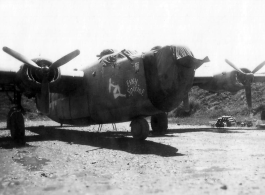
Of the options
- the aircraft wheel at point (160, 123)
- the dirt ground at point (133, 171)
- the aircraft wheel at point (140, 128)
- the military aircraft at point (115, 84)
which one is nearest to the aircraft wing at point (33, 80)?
the military aircraft at point (115, 84)

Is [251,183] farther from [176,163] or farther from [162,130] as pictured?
[162,130]

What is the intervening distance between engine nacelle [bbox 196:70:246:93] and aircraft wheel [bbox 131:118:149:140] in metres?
9.29

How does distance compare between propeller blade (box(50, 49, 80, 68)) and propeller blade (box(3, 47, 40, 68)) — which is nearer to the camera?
propeller blade (box(3, 47, 40, 68))

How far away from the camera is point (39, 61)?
13805 millimetres

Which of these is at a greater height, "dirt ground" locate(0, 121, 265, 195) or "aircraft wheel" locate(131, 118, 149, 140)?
"aircraft wheel" locate(131, 118, 149, 140)

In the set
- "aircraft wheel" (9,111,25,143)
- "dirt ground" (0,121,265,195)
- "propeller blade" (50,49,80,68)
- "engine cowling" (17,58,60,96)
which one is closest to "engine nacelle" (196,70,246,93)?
"dirt ground" (0,121,265,195)

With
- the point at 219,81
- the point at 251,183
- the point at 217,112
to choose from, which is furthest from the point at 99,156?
the point at 217,112

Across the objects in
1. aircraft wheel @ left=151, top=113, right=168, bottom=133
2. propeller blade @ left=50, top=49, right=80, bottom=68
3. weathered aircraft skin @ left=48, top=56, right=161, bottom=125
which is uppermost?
propeller blade @ left=50, top=49, right=80, bottom=68

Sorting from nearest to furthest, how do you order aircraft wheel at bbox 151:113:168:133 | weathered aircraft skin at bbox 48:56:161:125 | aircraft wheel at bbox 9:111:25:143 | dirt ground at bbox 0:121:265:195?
dirt ground at bbox 0:121:265:195
weathered aircraft skin at bbox 48:56:161:125
aircraft wheel at bbox 9:111:25:143
aircraft wheel at bbox 151:113:168:133

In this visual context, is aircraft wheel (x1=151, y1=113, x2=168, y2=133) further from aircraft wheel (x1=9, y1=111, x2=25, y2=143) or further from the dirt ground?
aircraft wheel (x1=9, y1=111, x2=25, y2=143)

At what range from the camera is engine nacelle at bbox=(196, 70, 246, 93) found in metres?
19.2

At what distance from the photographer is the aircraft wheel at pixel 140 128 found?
1219 cm

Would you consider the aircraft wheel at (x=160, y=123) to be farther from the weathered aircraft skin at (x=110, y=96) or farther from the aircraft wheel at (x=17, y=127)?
the aircraft wheel at (x=17, y=127)

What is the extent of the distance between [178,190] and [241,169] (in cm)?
246
